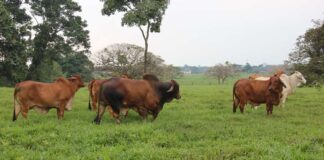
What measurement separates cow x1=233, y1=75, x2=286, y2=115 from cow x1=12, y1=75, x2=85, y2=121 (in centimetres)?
600

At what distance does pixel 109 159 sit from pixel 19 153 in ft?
6.16

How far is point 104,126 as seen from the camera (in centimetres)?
1122

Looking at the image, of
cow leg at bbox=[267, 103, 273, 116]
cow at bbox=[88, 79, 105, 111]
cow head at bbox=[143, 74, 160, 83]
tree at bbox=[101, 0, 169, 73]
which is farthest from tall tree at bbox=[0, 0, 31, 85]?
cow leg at bbox=[267, 103, 273, 116]

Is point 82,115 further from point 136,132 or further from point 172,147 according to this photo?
point 172,147

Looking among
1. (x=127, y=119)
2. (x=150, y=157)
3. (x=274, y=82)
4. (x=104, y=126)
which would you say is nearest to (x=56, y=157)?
(x=150, y=157)

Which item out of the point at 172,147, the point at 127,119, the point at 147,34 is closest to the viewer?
the point at 172,147

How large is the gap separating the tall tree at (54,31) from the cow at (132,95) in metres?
27.2

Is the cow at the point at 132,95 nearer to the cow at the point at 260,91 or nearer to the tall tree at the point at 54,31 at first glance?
the cow at the point at 260,91

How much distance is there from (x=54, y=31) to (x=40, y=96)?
28.4 m

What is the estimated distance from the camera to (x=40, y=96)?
39.9 feet

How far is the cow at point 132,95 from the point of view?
39.3 ft

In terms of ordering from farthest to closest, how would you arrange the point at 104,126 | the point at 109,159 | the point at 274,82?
the point at 274,82, the point at 104,126, the point at 109,159

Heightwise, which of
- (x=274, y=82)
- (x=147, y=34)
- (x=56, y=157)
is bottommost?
(x=56, y=157)

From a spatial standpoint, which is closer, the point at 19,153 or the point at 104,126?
the point at 19,153
